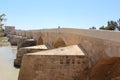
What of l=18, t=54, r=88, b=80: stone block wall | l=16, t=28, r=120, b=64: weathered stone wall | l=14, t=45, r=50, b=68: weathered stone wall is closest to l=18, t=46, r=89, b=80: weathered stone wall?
l=18, t=54, r=88, b=80: stone block wall

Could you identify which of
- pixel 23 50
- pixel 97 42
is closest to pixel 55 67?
pixel 97 42

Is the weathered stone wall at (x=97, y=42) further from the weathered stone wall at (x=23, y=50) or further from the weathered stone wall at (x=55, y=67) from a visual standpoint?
the weathered stone wall at (x=23, y=50)

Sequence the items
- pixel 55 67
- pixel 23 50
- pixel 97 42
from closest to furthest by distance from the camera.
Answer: pixel 97 42
pixel 55 67
pixel 23 50

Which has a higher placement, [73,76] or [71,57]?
[71,57]

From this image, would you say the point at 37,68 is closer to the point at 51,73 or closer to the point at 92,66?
the point at 51,73

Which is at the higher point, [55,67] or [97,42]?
[97,42]

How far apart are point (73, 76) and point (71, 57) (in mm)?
513

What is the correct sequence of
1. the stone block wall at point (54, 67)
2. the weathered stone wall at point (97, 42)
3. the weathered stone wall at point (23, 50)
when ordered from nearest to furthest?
the weathered stone wall at point (97, 42) → the stone block wall at point (54, 67) → the weathered stone wall at point (23, 50)

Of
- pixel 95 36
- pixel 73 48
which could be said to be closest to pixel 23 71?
pixel 73 48

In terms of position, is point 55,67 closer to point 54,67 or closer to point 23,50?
point 54,67

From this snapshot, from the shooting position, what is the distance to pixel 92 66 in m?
6.52

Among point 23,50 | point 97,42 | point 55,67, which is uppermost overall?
point 97,42

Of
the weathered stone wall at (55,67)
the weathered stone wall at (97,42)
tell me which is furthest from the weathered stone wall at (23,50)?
the weathered stone wall at (55,67)

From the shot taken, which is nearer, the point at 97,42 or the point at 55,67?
the point at 97,42
